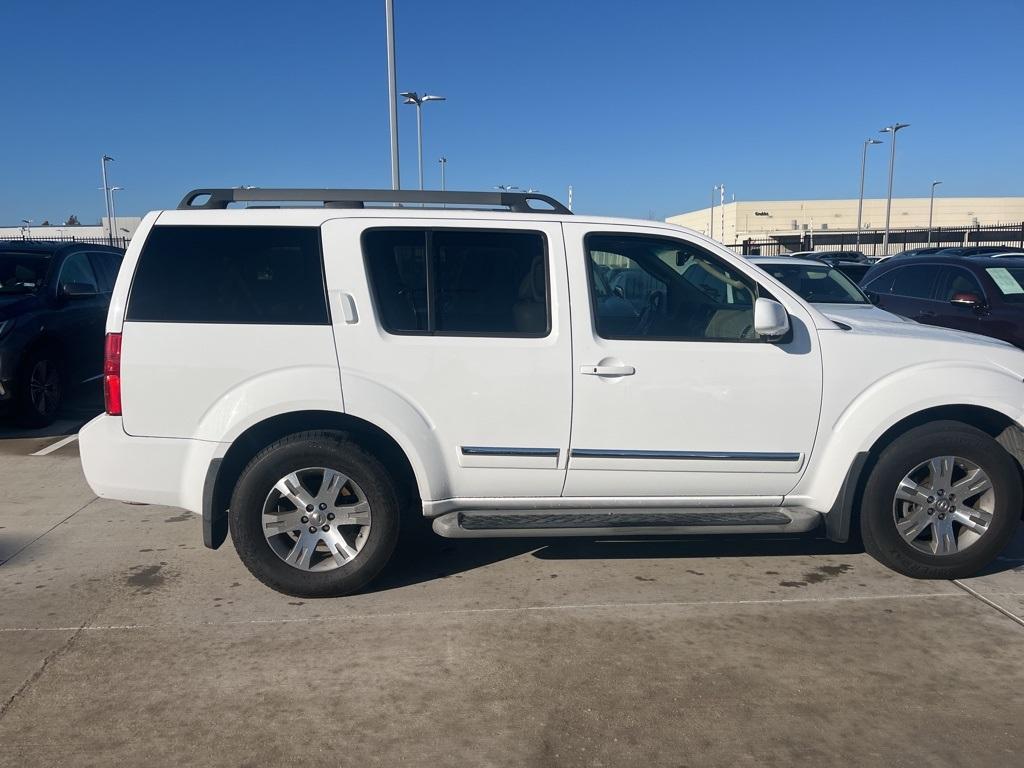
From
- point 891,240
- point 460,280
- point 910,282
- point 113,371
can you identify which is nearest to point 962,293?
point 910,282

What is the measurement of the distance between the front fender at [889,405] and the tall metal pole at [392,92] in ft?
44.1

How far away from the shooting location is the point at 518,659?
3570 mm

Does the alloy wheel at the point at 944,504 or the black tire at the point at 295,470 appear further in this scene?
the alloy wheel at the point at 944,504

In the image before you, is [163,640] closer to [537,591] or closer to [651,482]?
[537,591]

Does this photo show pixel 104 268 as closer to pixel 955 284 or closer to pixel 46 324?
pixel 46 324

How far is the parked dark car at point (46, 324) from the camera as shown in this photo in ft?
25.7

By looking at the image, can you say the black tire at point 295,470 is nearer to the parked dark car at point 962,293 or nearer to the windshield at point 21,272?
the windshield at point 21,272

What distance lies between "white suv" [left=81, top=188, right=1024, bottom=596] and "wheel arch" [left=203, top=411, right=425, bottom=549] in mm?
13

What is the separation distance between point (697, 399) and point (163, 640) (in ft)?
8.92

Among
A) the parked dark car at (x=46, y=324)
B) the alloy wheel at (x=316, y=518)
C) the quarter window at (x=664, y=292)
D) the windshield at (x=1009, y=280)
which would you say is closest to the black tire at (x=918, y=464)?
the quarter window at (x=664, y=292)

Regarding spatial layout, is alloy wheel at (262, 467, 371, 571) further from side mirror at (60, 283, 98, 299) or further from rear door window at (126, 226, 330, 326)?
side mirror at (60, 283, 98, 299)

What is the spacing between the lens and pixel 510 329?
4137 millimetres

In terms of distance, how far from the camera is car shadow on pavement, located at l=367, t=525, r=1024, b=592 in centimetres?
467

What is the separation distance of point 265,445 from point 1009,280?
28.6 feet
